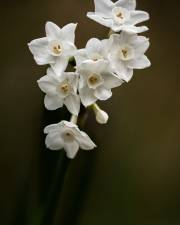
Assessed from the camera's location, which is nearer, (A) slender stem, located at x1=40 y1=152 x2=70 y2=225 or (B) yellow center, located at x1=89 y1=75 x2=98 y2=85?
(B) yellow center, located at x1=89 y1=75 x2=98 y2=85

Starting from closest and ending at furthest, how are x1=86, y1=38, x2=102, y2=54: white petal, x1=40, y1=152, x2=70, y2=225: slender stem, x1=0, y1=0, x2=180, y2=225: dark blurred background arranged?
x1=86, y1=38, x2=102, y2=54: white petal
x1=40, y1=152, x2=70, y2=225: slender stem
x1=0, y1=0, x2=180, y2=225: dark blurred background

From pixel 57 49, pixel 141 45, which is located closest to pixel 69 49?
pixel 57 49

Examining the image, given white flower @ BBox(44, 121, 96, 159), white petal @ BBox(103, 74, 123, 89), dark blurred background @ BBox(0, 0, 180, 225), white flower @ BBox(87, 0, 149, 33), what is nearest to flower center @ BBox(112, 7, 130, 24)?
white flower @ BBox(87, 0, 149, 33)

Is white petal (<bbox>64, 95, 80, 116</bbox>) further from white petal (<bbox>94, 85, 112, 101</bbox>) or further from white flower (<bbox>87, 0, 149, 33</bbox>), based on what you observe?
white flower (<bbox>87, 0, 149, 33</bbox>)

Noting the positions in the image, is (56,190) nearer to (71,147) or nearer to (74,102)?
(71,147)
